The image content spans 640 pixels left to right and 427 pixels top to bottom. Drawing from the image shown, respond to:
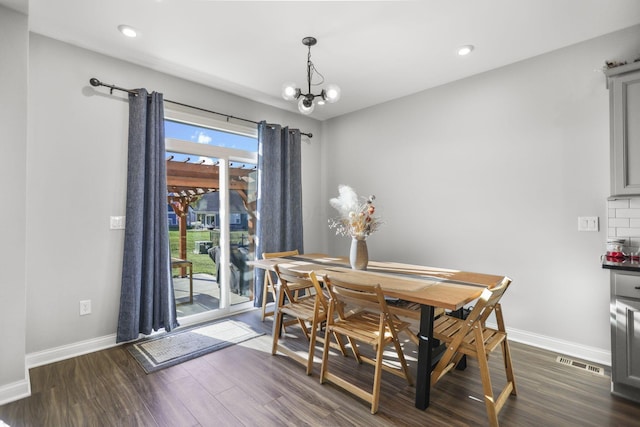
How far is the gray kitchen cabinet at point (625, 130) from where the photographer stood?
218cm

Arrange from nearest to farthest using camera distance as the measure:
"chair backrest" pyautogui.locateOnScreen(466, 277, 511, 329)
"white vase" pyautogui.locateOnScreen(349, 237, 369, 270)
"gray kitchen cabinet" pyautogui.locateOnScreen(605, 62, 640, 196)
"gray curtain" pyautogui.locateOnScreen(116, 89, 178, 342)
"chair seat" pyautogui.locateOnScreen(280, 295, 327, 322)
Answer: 1. "chair backrest" pyautogui.locateOnScreen(466, 277, 511, 329)
2. "gray kitchen cabinet" pyautogui.locateOnScreen(605, 62, 640, 196)
3. "chair seat" pyautogui.locateOnScreen(280, 295, 327, 322)
4. "white vase" pyautogui.locateOnScreen(349, 237, 369, 270)
5. "gray curtain" pyautogui.locateOnScreen(116, 89, 178, 342)

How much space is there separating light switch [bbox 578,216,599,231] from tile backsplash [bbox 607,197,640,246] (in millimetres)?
83

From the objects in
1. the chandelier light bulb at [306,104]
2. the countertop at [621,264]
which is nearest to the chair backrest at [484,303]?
the countertop at [621,264]

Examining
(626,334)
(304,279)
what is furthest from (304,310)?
(626,334)

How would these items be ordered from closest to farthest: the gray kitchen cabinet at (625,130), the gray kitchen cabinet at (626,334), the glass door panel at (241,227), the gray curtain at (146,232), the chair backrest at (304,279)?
the gray kitchen cabinet at (626,334)
the gray kitchen cabinet at (625,130)
the chair backrest at (304,279)
the gray curtain at (146,232)
the glass door panel at (241,227)

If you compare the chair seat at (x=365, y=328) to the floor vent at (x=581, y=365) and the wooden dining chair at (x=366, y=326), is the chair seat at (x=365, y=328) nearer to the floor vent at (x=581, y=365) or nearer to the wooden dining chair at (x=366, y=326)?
the wooden dining chair at (x=366, y=326)

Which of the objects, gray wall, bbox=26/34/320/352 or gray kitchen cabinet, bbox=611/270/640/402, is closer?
gray kitchen cabinet, bbox=611/270/640/402

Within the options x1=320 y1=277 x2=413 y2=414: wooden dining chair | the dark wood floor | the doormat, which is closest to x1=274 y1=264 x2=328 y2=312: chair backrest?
x1=320 y1=277 x2=413 y2=414: wooden dining chair

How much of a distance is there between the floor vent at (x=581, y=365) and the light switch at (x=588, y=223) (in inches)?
43.5

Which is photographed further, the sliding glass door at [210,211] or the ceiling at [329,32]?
the sliding glass door at [210,211]

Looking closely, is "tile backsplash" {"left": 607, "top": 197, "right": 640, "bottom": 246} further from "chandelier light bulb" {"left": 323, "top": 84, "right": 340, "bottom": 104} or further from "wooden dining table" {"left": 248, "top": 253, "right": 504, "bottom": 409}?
"chandelier light bulb" {"left": 323, "top": 84, "right": 340, "bottom": 104}

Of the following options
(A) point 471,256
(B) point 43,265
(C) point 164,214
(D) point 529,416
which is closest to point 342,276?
(D) point 529,416

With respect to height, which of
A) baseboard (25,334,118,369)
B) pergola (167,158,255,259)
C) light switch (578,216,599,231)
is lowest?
baseboard (25,334,118,369)

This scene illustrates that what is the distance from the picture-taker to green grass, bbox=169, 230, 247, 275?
3.46 m
